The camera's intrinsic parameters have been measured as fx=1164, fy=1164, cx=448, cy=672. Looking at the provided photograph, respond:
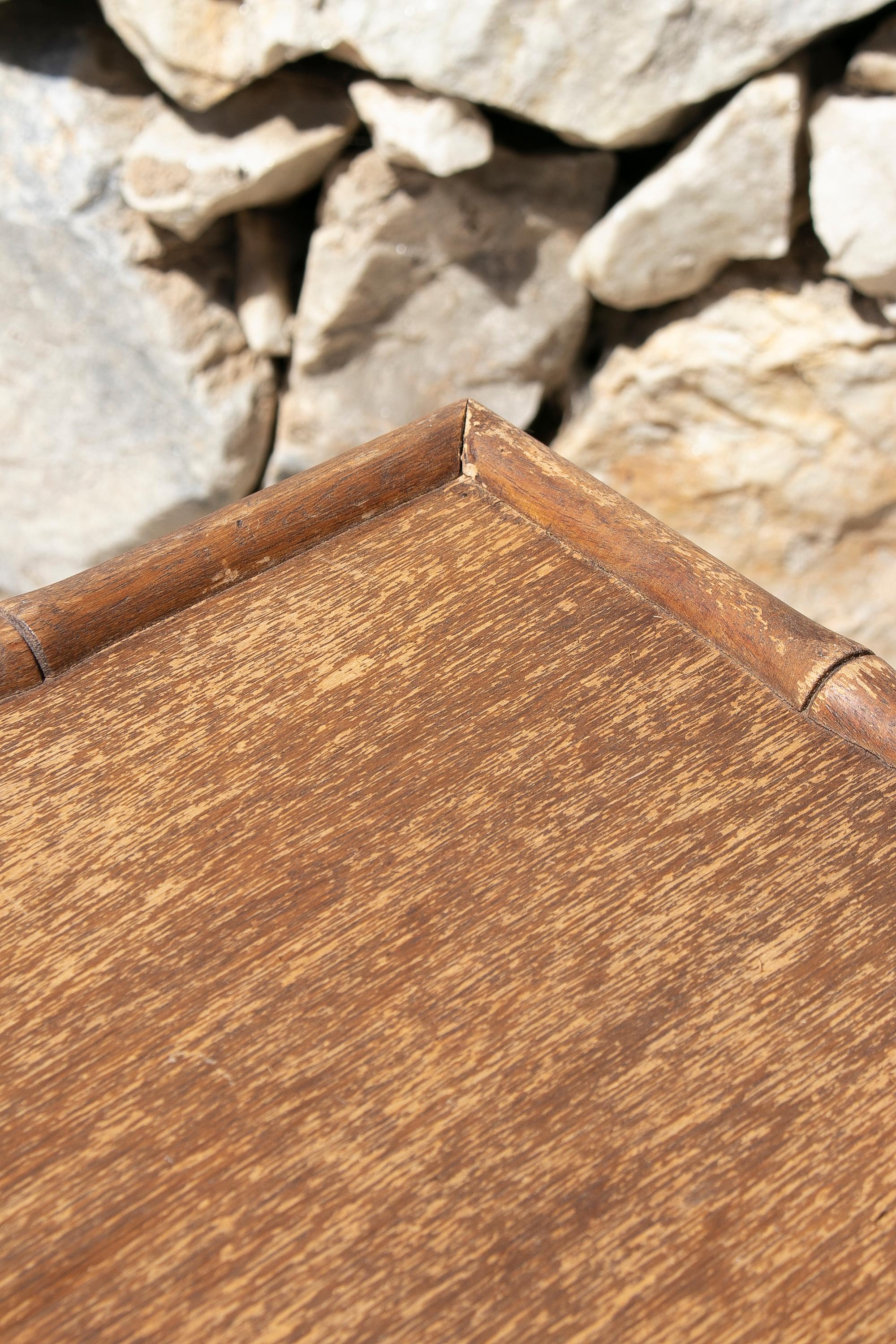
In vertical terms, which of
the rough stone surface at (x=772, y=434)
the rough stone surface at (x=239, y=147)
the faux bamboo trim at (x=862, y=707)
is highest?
the rough stone surface at (x=239, y=147)

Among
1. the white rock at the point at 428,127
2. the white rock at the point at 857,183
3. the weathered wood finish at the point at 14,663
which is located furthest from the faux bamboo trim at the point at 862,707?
the white rock at the point at 428,127

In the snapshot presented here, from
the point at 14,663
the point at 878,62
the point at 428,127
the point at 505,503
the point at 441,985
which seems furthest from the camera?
the point at 428,127

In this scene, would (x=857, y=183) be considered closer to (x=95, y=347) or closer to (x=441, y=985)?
(x=95, y=347)

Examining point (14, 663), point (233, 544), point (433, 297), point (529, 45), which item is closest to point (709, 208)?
point (529, 45)

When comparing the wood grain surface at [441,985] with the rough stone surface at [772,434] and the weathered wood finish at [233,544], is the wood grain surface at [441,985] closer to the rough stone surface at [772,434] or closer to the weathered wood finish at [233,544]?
the weathered wood finish at [233,544]

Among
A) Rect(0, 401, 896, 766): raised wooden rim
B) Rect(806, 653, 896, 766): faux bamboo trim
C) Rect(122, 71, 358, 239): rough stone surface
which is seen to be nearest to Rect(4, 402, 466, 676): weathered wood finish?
Rect(0, 401, 896, 766): raised wooden rim

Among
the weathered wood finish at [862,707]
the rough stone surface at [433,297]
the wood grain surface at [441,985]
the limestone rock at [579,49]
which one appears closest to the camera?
the wood grain surface at [441,985]

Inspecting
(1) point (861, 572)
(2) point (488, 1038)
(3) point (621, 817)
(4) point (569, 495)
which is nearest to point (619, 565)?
(4) point (569, 495)
